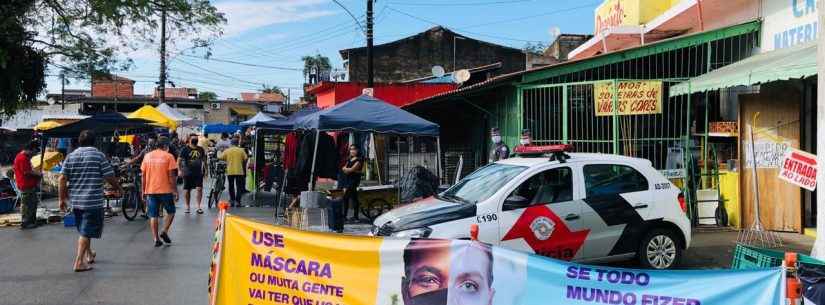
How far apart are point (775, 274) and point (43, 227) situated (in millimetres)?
12176

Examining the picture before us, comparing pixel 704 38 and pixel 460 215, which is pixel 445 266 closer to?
pixel 460 215

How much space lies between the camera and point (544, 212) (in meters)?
7.39

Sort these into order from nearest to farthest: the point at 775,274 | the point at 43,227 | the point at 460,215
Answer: the point at 775,274, the point at 460,215, the point at 43,227

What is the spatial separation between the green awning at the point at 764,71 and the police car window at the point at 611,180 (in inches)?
88.6

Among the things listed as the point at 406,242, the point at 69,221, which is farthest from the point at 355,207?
the point at 406,242

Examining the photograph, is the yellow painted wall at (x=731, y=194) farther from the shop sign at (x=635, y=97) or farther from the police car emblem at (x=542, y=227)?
the police car emblem at (x=542, y=227)

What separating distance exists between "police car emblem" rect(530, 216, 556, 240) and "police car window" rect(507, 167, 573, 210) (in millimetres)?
208

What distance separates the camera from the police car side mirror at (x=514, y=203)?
731 centimetres

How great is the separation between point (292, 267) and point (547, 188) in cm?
401

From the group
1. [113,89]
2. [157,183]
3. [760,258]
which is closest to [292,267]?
[760,258]

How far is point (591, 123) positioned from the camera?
1348 cm

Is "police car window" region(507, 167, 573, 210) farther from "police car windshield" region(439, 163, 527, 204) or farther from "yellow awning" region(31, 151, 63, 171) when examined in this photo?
"yellow awning" region(31, 151, 63, 171)

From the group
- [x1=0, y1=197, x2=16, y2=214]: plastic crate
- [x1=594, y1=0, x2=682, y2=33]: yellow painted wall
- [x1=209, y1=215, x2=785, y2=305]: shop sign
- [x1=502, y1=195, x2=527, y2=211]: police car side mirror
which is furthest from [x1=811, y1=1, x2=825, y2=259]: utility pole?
[x1=0, y1=197, x2=16, y2=214]: plastic crate

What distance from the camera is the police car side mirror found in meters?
7.31
